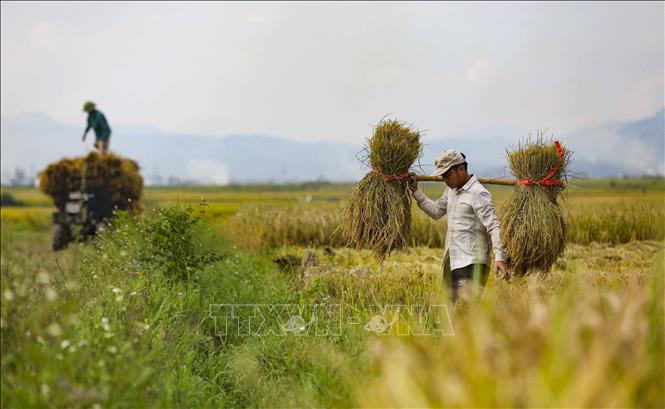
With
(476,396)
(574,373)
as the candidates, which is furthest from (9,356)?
(574,373)

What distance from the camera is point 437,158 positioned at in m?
6.26

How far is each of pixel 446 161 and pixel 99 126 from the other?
12.0m

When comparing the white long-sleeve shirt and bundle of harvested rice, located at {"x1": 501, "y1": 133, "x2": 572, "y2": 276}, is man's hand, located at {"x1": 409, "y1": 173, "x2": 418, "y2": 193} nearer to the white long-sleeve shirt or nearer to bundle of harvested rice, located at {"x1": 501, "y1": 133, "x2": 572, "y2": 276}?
the white long-sleeve shirt

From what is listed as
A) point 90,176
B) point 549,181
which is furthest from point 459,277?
point 90,176

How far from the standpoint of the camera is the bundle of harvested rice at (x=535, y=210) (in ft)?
22.1

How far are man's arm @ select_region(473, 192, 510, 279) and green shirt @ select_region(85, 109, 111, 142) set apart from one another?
12.1 m

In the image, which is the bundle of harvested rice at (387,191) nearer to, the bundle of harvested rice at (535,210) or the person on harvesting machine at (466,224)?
the person on harvesting machine at (466,224)

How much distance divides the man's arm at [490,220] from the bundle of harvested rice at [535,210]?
0.73 m

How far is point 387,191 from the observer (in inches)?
271

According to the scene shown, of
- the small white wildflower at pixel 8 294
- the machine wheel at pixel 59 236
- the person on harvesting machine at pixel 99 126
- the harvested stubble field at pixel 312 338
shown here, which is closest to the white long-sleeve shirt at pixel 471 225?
the harvested stubble field at pixel 312 338

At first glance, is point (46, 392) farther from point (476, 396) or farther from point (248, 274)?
point (248, 274)

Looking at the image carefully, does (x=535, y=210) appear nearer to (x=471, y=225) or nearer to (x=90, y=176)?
(x=471, y=225)

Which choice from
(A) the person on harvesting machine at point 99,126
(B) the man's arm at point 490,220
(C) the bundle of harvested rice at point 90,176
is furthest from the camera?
(A) the person on harvesting machine at point 99,126

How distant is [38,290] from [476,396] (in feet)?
11.6
